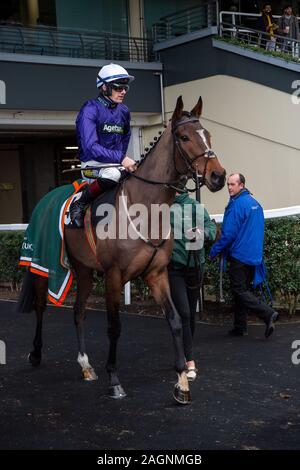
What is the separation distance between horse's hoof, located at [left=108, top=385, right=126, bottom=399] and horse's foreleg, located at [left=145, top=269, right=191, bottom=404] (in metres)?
0.49

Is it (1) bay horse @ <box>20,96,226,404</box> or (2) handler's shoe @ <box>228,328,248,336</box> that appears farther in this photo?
(2) handler's shoe @ <box>228,328,248,336</box>

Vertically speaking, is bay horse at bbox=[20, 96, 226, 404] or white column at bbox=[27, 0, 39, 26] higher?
white column at bbox=[27, 0, 39, 26]

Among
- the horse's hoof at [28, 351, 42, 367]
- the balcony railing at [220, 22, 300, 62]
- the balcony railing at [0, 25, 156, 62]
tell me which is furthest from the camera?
the balcony railing at [0, 25, 156, 62]

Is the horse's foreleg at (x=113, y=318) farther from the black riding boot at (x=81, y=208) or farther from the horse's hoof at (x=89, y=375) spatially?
the black riding boot at (x=81, y=208)

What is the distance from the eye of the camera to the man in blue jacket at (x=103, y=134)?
17.6 ft

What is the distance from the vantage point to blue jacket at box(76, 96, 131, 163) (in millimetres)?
5352

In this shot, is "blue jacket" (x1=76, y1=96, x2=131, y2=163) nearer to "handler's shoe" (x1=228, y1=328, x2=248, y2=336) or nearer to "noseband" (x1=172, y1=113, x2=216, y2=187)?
"noseband" (x1=172, y1=113, x2=216, y2=187)

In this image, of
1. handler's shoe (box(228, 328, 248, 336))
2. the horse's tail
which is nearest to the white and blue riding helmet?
the horse's tail

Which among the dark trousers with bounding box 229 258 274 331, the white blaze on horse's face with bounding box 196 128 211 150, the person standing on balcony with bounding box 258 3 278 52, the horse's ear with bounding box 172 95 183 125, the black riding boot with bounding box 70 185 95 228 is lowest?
the dark trousers with bounding box 229 258 274 331

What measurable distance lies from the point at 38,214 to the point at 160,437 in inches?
120

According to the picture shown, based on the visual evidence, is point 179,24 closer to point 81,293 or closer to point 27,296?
point 27,296

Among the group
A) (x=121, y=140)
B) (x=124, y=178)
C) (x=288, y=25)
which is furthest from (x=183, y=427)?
(x=288, y=25)

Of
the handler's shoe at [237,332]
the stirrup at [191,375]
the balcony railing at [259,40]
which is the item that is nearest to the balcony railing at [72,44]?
the balcony railing at [259,40]

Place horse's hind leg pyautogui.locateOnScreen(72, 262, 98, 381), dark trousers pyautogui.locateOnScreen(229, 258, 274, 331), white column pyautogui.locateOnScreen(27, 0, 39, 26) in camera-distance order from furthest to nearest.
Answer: white column pyautogui.locateOnScreen(27, 0, 39, 26), dark trousers pyautogui.locateOnScreen(229, 258, 274, 331), horse's hind leg pyautogui.locateOnScreen(72, 262, 98, 381)
